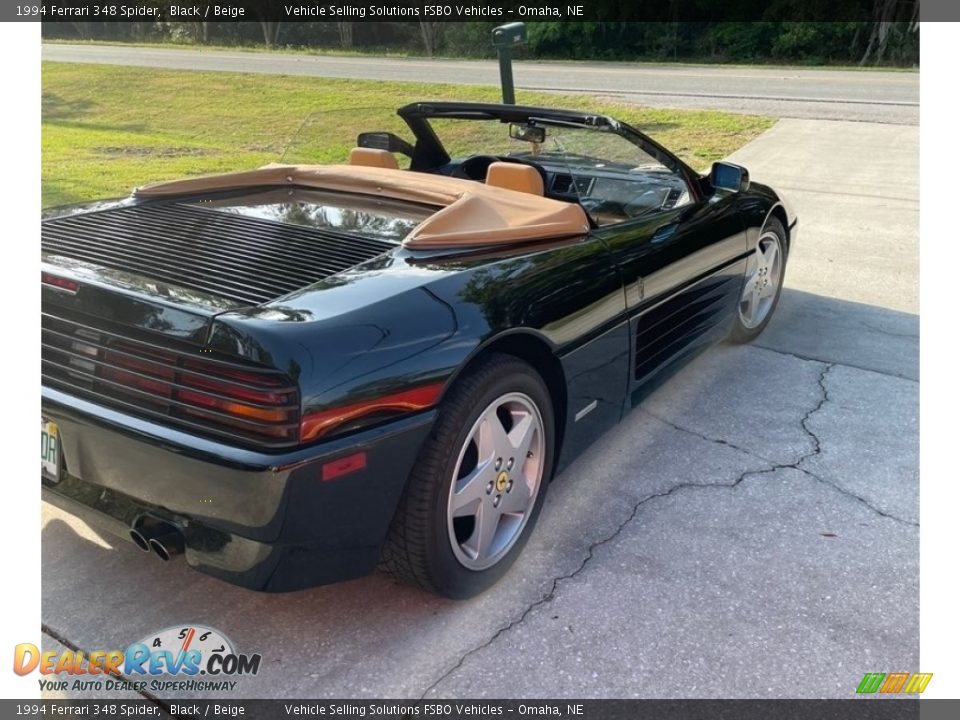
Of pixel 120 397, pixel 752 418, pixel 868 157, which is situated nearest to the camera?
pixel 120 397

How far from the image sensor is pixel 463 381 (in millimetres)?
2221

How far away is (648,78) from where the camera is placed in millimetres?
18250

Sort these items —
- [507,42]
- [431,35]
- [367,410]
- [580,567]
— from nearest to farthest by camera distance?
1. [367,410]
2. [580,567]
3. [507,42]
4. [431,35]

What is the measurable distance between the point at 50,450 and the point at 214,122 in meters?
11.4

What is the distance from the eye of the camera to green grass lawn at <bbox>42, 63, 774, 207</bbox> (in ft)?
23.3

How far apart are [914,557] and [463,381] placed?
1.68 metres

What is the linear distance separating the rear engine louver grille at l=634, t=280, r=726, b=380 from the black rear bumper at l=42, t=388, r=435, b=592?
128cm

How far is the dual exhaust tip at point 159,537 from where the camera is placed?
6.48 ft

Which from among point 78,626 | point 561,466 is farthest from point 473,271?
point 78,626

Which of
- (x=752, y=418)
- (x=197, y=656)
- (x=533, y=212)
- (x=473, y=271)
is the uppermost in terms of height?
(x=533, y=212)

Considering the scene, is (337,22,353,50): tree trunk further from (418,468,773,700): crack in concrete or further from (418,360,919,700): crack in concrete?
(418,468,773,700): crack in concrete

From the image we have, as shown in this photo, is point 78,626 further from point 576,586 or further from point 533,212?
point 533,212

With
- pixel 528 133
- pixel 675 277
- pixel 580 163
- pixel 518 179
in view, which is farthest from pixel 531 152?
pixel 675 277

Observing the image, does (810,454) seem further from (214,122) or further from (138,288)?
(214,122)
